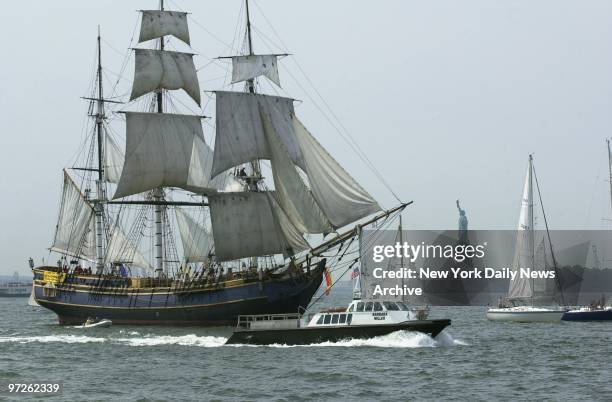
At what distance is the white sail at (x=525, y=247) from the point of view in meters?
95.9

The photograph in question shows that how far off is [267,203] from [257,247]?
3793mm

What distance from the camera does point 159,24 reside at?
95000mm

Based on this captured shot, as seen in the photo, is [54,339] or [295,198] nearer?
[54,339]

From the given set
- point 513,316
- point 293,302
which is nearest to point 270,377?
point 293,302

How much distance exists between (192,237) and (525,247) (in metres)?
31.5

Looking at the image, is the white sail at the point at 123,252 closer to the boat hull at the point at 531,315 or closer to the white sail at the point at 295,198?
the white sail at the point at 295,198

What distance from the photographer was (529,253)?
96.6 m

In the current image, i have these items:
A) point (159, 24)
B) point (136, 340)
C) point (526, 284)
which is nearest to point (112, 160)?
point (159, 24)

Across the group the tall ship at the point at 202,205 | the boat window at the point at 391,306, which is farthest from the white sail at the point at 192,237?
the boat window at the point at 391,306

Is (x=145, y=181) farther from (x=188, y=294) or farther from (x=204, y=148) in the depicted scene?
(x=188, y=294)

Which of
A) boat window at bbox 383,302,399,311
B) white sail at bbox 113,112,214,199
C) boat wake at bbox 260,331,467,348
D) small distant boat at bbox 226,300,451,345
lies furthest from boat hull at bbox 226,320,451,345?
white sail at bbox 113,112,214,199

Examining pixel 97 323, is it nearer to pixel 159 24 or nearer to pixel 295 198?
pixel 295 198

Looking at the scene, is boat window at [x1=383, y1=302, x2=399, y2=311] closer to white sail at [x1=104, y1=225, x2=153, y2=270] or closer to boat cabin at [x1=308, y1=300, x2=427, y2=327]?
boat cabin at [x1=308, y1=300, x2=427, y2=327]

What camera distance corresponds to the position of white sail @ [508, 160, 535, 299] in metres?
95.9
